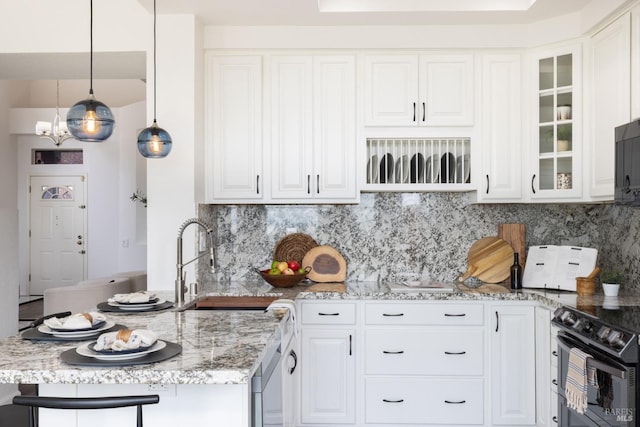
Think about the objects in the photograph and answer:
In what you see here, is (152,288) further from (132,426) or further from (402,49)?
(402,49)

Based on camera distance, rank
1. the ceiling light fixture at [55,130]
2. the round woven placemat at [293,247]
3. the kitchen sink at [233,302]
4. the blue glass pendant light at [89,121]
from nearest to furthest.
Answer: the blue glass pendant light at [89,121]
the kitchen sink at [233,302]
the round woven placemat at [293,247]
the ceiling light fixture at [55,130]

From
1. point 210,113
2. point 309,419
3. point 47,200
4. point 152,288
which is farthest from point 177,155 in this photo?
point 47,200

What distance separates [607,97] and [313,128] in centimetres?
182

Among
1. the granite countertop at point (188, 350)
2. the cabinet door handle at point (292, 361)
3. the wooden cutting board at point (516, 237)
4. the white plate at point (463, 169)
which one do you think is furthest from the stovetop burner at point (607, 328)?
the cabinet door handle at point (292, 361)

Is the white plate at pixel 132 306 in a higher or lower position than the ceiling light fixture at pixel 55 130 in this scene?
lower

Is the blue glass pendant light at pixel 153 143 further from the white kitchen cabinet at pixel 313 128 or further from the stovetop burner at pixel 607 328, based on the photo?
the stovetop burner at pixel 607 328

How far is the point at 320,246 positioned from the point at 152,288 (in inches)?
48.2

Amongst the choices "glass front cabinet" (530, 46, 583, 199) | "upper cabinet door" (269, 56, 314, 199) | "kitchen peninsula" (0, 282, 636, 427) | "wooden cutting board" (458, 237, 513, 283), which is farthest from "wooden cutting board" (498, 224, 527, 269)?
"kitchen peninsula" (0, 282, 636, 427)

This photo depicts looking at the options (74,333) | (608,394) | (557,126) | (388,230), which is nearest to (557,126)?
(557,126)

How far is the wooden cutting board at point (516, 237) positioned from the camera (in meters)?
4.09

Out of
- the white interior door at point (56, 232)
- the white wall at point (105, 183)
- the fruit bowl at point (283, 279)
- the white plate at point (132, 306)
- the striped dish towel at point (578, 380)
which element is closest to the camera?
the striped dish towel at point (578, 380)

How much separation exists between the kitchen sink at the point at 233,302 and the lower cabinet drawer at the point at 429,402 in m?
0.94

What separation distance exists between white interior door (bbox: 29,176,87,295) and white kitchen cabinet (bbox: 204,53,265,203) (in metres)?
6.73

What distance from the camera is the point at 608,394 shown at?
238cm
